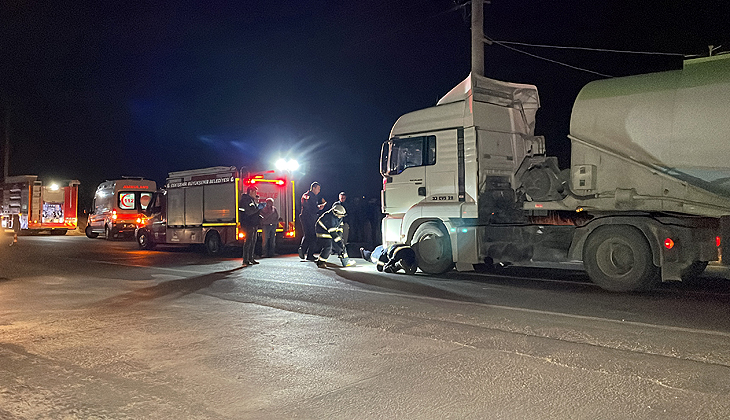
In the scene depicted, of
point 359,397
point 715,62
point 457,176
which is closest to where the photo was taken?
point 359,397

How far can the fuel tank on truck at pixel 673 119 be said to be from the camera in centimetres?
841

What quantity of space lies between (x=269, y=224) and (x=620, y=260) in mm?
9681

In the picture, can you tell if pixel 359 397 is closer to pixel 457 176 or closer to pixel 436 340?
pixel 436 340

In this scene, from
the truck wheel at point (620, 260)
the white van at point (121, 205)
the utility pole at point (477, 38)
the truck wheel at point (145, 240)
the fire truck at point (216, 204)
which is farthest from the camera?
the white van at point (121, 205)

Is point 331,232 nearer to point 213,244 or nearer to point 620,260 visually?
point 213,244

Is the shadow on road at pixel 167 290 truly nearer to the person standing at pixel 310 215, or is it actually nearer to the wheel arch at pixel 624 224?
the person standing at pixel 310 215

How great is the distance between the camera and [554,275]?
11.4m

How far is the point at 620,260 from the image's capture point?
30.3ft

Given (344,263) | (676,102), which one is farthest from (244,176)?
(676,102)

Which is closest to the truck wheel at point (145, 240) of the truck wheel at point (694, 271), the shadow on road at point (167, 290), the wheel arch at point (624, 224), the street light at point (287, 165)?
the street light at point (287, 165)

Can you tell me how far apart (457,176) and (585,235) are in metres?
2.64

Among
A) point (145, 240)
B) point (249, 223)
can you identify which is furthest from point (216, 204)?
point (249, 223)

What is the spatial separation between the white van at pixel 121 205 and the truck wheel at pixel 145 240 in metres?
6.62

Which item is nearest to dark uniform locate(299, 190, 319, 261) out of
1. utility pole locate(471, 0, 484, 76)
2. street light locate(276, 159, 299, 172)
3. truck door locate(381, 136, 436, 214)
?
truck door locate(381, 136, 436, 214)
